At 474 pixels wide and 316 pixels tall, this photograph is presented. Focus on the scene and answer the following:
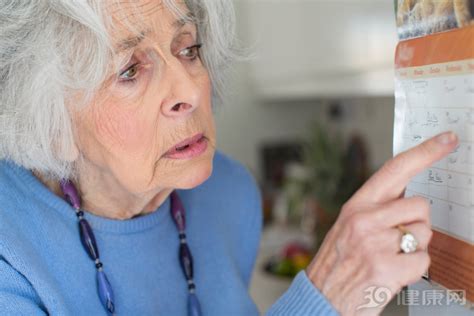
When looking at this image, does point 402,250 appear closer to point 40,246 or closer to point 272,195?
point 40,246

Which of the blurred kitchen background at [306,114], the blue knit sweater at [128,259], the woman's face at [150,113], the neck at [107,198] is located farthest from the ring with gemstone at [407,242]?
the blurred kitchen background at [306,114]

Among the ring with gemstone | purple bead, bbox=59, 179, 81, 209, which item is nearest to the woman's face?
purple bead, bbox=59, 179, 81, 209

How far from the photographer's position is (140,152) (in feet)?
2.76

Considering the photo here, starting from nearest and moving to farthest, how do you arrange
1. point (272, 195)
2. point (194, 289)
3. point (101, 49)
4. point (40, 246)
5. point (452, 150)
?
point (452, 150)
point (101, 49)
point (40, 246)
point (194, 289)
point (272, 195)

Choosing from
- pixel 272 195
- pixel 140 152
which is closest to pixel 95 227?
pixel 140 152

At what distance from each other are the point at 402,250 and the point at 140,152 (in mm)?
392

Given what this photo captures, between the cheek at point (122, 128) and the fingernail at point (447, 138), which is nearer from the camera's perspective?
the fingernail at point (447, 138)

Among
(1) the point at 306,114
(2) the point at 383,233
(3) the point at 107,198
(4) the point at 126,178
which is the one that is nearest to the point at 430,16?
(2) the point at 383,233

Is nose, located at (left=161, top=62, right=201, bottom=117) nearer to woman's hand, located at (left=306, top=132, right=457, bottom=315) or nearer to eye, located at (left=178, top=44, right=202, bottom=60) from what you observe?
eye, located at (left=178, top=44, right=202, bottom=60)

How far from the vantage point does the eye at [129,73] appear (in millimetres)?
821

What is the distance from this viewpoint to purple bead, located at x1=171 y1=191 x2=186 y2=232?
107 cm

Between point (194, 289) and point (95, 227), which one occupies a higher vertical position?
point (95, 227)
